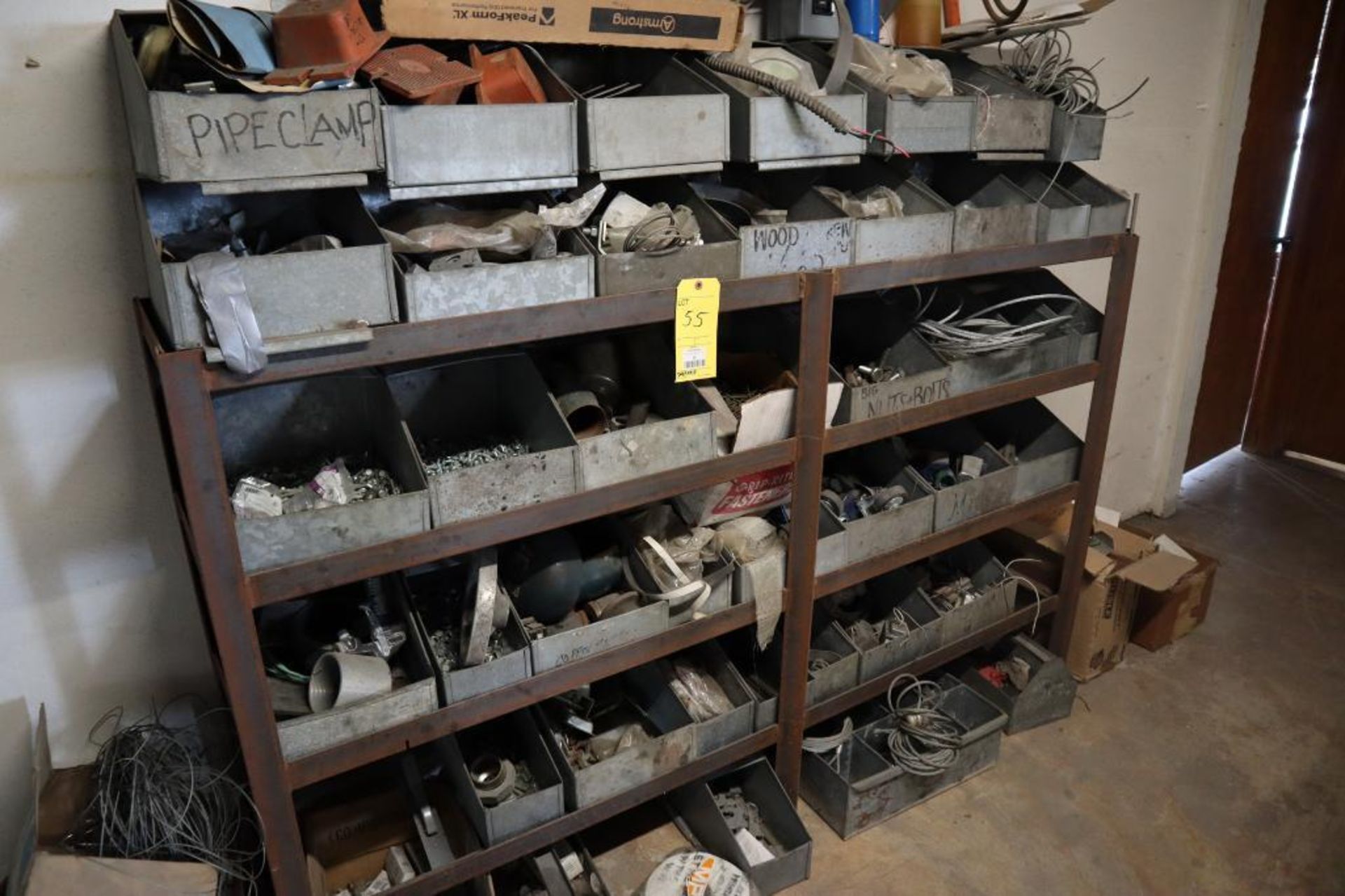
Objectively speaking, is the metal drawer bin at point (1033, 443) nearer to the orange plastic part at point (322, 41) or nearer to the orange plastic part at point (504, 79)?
the orange plastic part at point (504, 79)

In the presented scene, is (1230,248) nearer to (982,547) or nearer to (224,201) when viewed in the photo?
(982,547)

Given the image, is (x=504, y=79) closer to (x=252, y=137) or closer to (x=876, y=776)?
(x=252, y=137)

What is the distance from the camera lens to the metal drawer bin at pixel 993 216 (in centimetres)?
179

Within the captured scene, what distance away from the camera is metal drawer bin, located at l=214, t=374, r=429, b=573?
125 cm

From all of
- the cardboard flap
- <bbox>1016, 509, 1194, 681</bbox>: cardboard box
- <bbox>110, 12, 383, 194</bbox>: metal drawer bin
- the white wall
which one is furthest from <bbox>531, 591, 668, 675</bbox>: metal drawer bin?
the cardboard flap

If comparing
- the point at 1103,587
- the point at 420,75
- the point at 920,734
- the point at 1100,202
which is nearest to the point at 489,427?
the point at 420,75

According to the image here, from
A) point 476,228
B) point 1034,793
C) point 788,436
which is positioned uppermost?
point 476,228

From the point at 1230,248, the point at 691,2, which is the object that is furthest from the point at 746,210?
the point at 1230,248

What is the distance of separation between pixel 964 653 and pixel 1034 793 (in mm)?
354

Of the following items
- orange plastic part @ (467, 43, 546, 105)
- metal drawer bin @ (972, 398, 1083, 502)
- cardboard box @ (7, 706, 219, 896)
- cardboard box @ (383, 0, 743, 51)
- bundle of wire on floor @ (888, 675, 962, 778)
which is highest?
cardboard box @ (383, 0, 743, 51)

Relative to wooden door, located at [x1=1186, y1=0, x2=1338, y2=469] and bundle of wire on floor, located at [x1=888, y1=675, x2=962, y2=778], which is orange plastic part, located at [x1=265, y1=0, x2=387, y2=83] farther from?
wooden door, located at [x1=1186, y1=0, x2=1338, y2=469]

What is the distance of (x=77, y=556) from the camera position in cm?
154

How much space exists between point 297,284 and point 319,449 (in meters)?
0.57

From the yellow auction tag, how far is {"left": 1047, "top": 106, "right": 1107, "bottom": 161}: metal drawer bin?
976 millimetres
